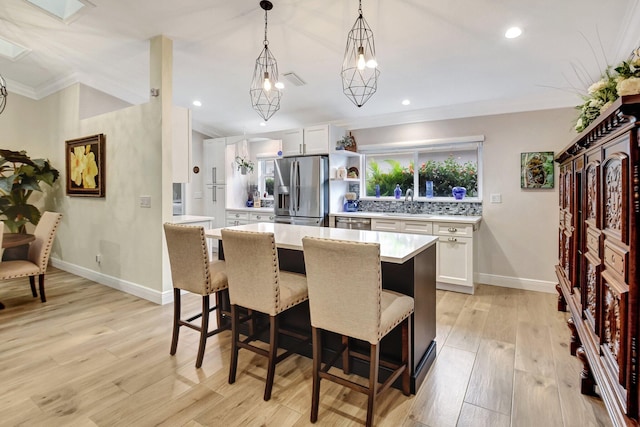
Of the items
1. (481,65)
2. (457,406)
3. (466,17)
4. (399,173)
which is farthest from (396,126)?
(457,406)

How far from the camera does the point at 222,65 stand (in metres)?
4.04

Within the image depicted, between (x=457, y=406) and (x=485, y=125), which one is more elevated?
(x=485, y=125)

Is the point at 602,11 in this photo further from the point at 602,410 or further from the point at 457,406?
the point at 457,406

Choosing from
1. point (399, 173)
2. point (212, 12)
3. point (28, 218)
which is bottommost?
point (28, 218)

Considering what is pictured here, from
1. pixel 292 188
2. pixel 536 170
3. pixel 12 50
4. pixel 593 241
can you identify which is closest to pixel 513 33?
pixel 536 170

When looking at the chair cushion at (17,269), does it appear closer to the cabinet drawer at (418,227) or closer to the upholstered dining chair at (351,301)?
the upholstered dining chair at (351,301)

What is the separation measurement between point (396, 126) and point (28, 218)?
5759 millimetres

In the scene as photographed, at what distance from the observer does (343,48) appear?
134 inches

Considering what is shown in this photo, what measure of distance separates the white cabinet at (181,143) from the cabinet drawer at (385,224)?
2530 mm

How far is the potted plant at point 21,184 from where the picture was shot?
15.2 ft

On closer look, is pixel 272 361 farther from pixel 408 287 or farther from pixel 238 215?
pixel 238 215

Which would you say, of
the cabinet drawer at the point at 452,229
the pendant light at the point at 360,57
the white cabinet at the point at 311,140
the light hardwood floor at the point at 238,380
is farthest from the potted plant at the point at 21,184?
the cabinet drawer at the point at 452,229

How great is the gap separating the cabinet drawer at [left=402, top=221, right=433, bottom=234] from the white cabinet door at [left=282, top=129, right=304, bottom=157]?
2.06 meters

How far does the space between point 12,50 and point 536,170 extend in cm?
704
